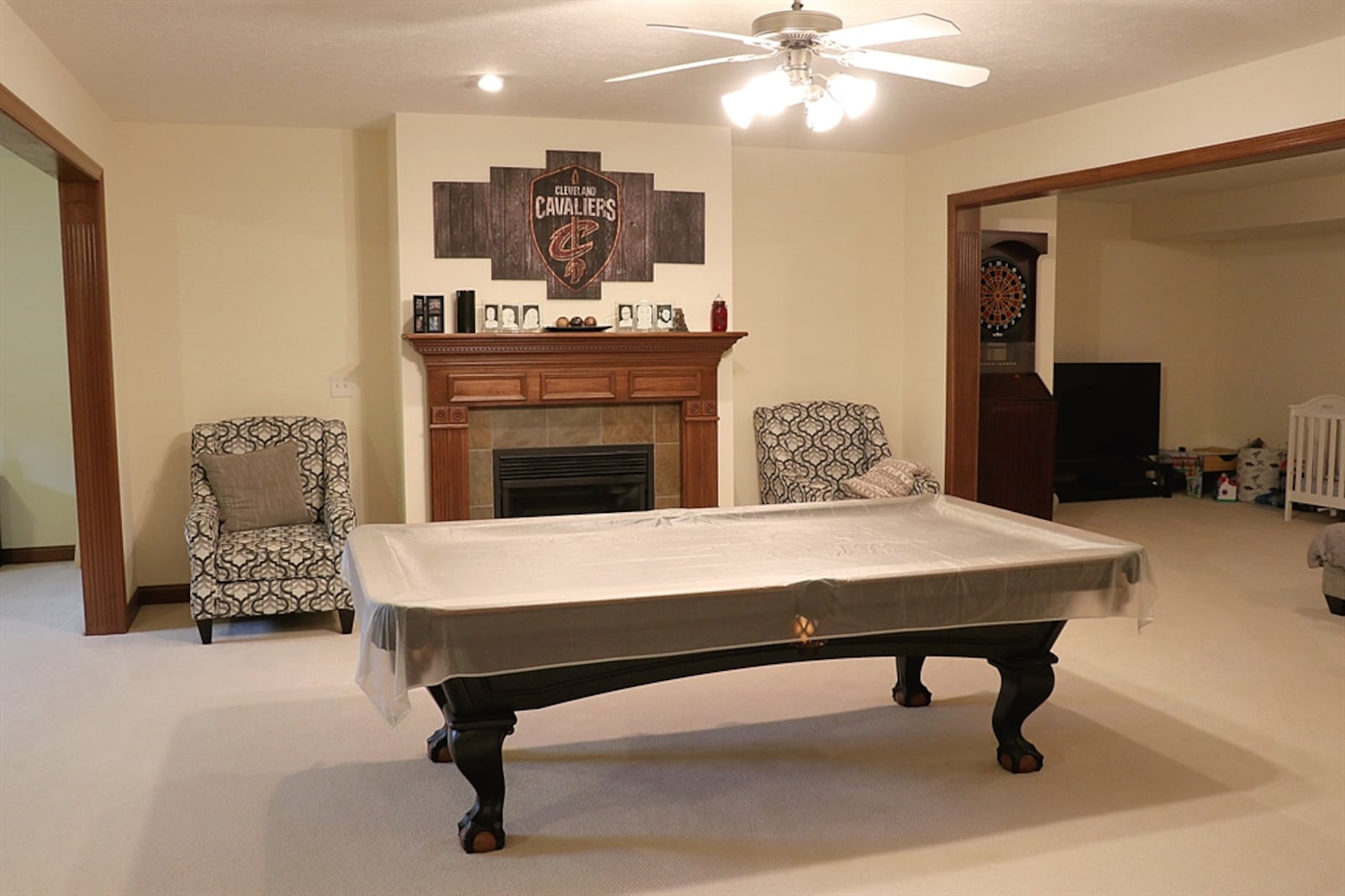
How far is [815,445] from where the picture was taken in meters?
6.64

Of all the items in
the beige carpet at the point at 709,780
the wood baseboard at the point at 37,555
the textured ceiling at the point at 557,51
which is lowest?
the beige carpet at the point at 709,780

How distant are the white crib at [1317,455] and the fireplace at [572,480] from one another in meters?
5.12

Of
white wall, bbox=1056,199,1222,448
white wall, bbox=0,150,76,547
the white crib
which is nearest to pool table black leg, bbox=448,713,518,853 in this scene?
white wall, bbox=0,150,76,547

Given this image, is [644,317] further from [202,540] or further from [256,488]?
[202,540]

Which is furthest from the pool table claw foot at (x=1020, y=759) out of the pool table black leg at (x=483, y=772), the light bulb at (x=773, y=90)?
the light bulb at (x=773, y=90)

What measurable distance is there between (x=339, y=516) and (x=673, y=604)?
10.3 feet

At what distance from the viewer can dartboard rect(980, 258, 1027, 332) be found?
774 centimetres

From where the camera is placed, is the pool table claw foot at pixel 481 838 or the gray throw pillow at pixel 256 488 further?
the gray throw pillow at pixel 256 488

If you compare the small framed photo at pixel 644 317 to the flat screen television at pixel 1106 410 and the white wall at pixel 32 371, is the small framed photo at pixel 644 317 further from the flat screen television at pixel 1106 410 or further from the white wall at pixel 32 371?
the flat screen television at pixel 1106 410

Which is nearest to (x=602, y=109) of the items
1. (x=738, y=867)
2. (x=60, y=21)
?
(x=60, y=21)

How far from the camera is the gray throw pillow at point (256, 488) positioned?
5535mm

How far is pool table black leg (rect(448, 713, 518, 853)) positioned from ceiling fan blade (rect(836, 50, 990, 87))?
7.38 ft

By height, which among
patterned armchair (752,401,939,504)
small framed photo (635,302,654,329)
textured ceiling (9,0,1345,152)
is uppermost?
textured ceiling (9,0,1345,152)

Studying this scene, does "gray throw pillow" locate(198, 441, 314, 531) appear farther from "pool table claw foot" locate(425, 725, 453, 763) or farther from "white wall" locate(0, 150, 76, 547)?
"pool table claw foot" locate(425, 725, 453, 763)
